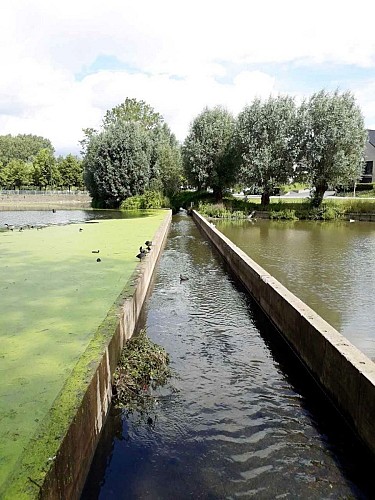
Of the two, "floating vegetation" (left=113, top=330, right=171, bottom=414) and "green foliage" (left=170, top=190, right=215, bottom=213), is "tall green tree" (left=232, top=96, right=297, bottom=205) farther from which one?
"floating vegetation" (left=113, top=330, right=171, bottom=414)

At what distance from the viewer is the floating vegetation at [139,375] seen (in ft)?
17.6

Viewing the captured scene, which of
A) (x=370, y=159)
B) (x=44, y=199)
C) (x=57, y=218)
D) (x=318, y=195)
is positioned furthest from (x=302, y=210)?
(x=44, y=199)

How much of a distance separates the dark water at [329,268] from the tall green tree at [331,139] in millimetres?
10135

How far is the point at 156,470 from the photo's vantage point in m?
4.14

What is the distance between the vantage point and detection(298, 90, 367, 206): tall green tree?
34375mm

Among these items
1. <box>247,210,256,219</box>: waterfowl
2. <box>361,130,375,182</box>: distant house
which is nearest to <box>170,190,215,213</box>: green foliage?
<box>247,210,256,219</box>: waterfowl

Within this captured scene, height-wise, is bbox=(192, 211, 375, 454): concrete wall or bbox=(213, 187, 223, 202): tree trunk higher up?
bbox=(213, 187, 223, 202): tree trunk

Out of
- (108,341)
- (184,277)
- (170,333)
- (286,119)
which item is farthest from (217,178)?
(108,341)

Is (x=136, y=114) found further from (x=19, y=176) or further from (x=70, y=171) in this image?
(x=19, y=176)

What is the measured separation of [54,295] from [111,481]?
4622 mm

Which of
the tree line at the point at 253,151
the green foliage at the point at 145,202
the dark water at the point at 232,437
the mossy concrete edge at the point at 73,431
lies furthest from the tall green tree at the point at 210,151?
the mossy concrete edge at the point at 73,431

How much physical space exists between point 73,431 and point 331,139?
34894mm

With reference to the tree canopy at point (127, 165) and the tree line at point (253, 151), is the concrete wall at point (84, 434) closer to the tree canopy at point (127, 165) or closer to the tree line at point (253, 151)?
the tree line at point (253, 151)

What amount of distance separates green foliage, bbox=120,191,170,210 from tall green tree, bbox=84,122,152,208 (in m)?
1.33
